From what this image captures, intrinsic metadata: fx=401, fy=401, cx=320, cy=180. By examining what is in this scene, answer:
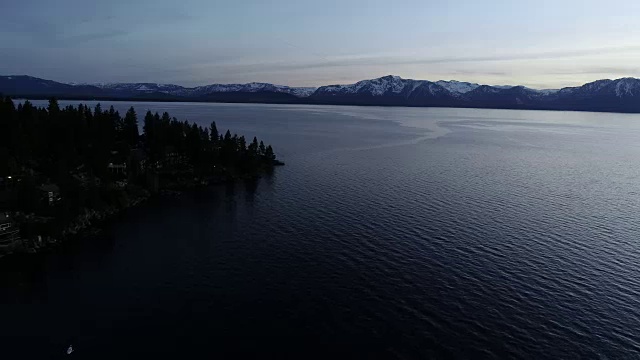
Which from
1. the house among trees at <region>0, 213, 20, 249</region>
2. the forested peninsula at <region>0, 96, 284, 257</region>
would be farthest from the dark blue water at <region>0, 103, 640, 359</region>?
the forested peninsula at <region>0, 96, 284, 257</region>

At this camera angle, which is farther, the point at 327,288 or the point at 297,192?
the point at 297,192

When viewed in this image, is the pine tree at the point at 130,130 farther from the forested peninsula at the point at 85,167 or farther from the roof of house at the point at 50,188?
the roof of house at the point at 50,188

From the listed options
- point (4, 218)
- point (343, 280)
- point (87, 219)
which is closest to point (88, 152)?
point (87, 219)

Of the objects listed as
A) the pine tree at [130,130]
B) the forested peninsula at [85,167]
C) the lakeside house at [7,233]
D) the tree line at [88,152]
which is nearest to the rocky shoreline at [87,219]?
the forested peninsula at [85,167]

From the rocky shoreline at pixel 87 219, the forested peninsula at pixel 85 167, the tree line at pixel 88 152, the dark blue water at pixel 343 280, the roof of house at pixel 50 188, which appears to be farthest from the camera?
the tree line at pixel 88 152

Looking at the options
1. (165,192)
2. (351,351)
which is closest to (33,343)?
(351,351)

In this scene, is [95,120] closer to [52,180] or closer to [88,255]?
[52,180]

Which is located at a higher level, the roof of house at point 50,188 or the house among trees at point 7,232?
the roof of house at point 50,188
